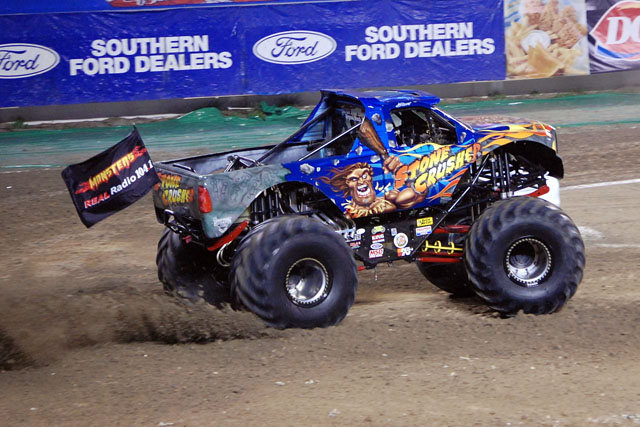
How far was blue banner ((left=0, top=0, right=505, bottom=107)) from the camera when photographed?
17984mm

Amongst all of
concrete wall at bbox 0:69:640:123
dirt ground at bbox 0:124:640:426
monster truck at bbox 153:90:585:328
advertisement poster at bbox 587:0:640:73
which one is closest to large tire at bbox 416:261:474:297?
monster truck at bbox 153:90:585:328

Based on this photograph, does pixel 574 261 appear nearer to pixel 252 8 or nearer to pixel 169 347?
pixel 169 347

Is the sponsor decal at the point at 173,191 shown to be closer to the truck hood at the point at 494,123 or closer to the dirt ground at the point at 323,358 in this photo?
the dirt ground at the point at 323,358

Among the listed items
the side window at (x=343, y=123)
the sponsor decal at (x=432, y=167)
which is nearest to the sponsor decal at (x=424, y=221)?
the sponsor decal at (x=432, y=167)

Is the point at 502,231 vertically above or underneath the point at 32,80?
underneath

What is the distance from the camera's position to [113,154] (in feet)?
21.2

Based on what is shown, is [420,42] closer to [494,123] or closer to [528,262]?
[494,123]

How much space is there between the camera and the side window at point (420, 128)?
7.25 m

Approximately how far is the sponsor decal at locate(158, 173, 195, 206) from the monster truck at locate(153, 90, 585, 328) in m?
0.02

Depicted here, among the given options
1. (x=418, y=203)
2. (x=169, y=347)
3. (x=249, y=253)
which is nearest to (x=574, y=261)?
(x=418, y=203)

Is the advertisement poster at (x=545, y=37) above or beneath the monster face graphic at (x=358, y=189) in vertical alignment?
above

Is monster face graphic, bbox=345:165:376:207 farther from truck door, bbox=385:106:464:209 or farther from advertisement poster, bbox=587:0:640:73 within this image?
advertisement poster, bbox=587:0:640:73

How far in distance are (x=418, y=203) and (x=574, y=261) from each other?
141 centimetres

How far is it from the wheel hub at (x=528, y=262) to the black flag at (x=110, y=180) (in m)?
3.09
